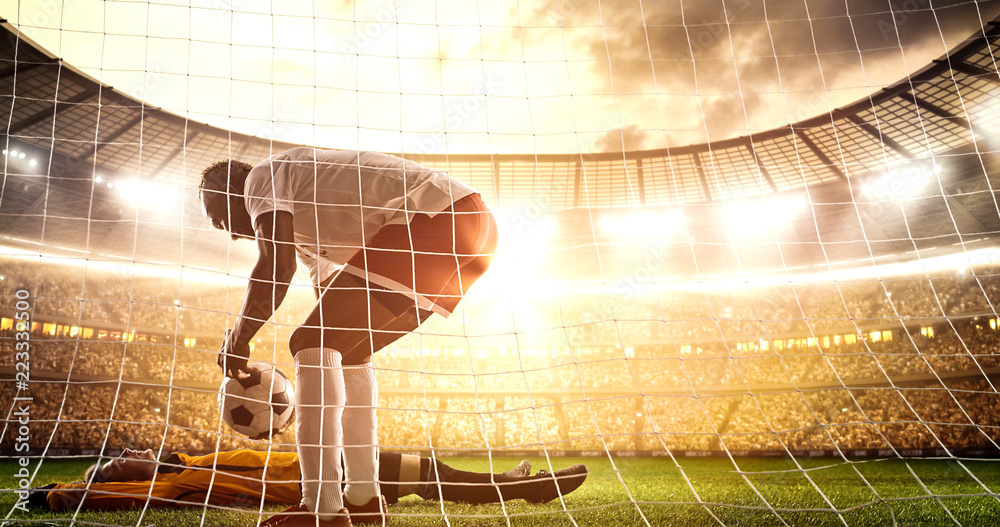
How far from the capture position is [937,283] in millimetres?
10250

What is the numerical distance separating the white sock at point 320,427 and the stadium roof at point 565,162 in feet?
18.3

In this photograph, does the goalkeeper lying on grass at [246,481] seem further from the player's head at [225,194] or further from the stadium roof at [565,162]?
the stadium roof at [565,162]

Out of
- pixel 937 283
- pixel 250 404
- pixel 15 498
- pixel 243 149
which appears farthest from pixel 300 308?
pixel 937 283

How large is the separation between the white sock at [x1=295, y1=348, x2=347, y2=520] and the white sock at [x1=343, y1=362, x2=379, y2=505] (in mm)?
97

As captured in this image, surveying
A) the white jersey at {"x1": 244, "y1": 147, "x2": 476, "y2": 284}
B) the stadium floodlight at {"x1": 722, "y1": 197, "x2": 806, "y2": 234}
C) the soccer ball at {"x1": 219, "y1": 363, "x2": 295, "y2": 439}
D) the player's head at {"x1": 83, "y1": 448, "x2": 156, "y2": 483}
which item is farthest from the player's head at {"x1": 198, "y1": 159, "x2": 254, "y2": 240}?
the stadium floodlight at {"x1": 722, "y1": 197, "x2": 806, "y2": 234}

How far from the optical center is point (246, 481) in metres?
2.29

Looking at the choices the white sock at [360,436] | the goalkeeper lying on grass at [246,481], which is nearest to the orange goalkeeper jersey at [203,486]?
the goalkeeper lying on grass at [246,481]

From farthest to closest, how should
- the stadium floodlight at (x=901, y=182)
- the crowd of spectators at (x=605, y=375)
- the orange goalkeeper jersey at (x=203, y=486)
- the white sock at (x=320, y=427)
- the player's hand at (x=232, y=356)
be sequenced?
the stadium floodlight at (x=901, y=182)
the crowd of spectators at (x=605, y=375)
the orange goalkeeper jersey at (x=203, y=486)
the player's hand at (x=232, y=356)
the white sock at (x=320, y=427)

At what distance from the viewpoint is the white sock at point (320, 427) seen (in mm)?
1562

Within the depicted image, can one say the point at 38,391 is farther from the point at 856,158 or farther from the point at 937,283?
the point at 937,283

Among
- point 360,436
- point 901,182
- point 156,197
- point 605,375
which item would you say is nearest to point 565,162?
point 605,375

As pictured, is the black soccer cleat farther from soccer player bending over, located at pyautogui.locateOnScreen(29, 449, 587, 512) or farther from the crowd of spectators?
the crowd of spectators

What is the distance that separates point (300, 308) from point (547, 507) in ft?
34.3

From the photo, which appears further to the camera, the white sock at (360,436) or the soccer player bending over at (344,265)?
the white sock at (360,436)
